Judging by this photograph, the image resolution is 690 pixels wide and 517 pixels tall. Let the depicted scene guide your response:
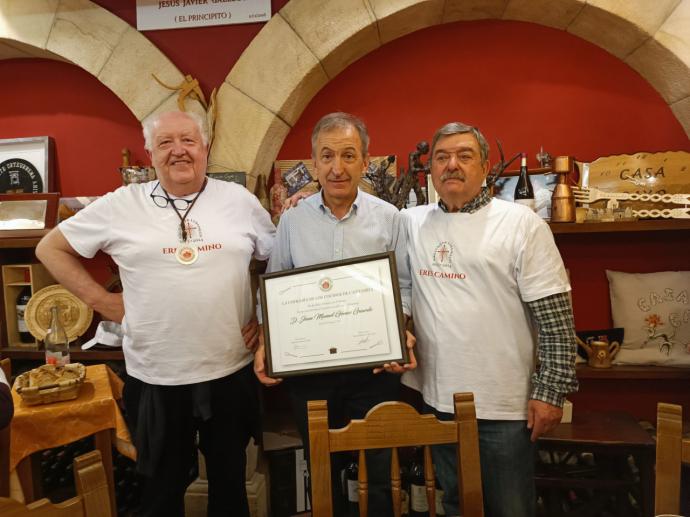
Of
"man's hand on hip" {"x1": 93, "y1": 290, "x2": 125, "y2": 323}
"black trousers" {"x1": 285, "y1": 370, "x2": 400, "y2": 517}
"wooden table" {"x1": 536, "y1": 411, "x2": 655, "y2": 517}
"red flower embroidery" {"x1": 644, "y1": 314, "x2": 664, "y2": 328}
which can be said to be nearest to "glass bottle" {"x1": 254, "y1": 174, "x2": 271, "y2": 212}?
"man's hand on hip" {"x1": 93, "y1": 290, "x2": 125, "y2": 323}

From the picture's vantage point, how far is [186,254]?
5.11ft

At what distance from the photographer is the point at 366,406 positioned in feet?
5.24

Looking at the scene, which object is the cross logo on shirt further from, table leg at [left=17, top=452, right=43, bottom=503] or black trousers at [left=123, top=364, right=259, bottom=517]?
table leg at [left=17, top=452, right=43, bottom=503]

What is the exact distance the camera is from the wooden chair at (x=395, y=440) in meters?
1.07

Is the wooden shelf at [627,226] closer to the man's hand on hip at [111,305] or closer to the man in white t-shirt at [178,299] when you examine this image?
the man in white t-shirt at [178,299]

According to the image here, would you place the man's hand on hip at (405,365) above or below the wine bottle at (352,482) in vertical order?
above

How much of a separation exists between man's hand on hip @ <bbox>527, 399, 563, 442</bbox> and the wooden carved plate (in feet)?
7.55

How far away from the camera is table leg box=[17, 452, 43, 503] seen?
1822 mm

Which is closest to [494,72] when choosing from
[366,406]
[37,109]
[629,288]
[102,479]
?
[629,288]

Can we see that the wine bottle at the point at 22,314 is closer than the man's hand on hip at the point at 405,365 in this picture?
No

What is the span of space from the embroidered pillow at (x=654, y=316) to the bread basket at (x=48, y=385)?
8.18 feet

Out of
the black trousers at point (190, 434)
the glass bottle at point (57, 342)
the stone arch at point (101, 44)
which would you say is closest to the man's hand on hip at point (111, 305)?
the black trousers at point (190, 434)

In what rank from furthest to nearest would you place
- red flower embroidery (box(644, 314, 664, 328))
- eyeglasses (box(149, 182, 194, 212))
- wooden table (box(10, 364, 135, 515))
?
red flower embroidery (box(644, 314, 664, 328))
wooden table (box(10, 364, 135, 515))
eyeglasses (box(149, 182, 194, 212))

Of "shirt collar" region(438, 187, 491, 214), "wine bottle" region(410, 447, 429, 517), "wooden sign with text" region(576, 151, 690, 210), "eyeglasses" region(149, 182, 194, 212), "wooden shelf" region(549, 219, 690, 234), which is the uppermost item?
"wooden sign with text" region(576, 151, 690, 210)
